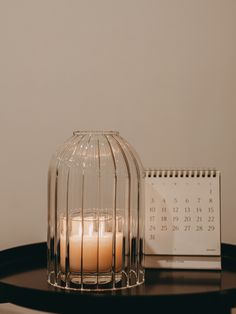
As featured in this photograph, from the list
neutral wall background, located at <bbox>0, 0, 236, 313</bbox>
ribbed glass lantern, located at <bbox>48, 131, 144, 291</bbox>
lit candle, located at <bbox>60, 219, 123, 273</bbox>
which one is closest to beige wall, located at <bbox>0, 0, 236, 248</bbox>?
neutral wall background, located at <bbox>0, 0, 236, 313</bbox>

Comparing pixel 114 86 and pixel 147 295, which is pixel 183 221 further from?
pixel 114 86

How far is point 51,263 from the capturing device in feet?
3.00

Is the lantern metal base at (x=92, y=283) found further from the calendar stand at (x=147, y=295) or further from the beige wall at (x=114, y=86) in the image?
the beige wall at (x=114, y=86)

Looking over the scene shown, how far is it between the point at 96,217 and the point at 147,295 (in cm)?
16

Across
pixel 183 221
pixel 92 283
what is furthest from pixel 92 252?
pixel 183 221

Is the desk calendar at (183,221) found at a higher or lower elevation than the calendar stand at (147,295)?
higher

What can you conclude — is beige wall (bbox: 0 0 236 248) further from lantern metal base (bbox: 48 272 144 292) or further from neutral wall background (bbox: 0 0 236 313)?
lantern metal base (bbox: 48 272 144 292)

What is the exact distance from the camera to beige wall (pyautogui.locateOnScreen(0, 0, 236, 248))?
1.18 metres

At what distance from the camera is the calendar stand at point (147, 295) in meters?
0.79

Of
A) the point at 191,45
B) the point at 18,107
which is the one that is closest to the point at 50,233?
the point at 18,107

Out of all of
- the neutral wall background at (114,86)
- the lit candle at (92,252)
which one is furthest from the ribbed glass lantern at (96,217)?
the neutral wall background at (114,86)

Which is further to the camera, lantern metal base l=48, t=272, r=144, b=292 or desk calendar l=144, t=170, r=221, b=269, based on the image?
desk calendar l=144, t=170, r=221, b=269

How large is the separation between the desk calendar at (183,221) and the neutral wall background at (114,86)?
21 centimetres

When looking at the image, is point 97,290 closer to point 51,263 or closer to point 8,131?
point 51,263
